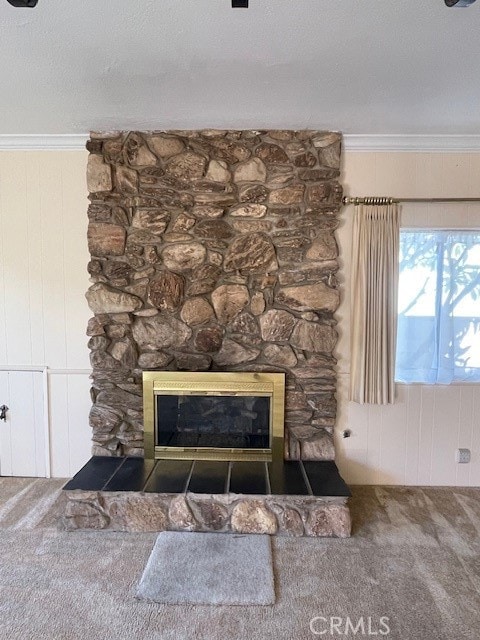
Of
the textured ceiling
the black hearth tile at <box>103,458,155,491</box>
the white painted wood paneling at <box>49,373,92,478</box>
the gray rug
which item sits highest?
the textured ceiling

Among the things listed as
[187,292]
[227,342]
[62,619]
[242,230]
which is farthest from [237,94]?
[62,619]

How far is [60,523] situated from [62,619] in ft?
2.35

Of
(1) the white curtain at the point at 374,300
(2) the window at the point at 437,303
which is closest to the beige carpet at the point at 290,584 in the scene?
(1) the white curtain at the point at 374,300

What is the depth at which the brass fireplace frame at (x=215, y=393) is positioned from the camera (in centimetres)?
263

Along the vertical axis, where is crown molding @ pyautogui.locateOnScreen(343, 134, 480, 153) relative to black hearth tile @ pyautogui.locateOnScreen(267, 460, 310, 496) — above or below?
above

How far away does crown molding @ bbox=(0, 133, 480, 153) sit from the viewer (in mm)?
2645

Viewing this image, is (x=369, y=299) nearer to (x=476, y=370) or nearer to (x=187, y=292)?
(x=476, y=370)

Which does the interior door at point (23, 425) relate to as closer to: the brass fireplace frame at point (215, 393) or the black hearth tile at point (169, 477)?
the brass fireplace frame at point (215, 393)

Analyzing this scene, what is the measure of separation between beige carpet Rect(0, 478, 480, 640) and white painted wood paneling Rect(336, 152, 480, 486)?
0.34 metres

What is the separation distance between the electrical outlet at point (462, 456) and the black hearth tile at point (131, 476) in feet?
7.13

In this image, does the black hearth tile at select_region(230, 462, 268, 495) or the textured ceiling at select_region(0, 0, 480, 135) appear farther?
the black hearth tile at select_region(230, 462, 268, 495)

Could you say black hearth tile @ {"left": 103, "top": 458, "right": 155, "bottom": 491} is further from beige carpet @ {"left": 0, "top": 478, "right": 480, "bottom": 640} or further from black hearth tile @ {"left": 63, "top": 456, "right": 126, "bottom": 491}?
beige carpet @ {"left": 0, "top": 478, "right": 480, "bottom": 640}

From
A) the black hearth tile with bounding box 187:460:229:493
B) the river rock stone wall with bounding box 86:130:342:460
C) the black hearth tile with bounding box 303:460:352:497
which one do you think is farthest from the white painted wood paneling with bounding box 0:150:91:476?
the black hearth tile with bounding box 303:460:352:497

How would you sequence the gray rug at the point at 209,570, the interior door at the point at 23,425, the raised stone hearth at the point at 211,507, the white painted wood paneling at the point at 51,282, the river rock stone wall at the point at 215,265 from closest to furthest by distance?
the gray rug at the point at 209,570 < the raised stone hearth at the point at 211,507 < the river rock stone wall at the point at 215,265 < the white painted wood paneling at the point at 51,282 < the interior door at the point at 23,425
